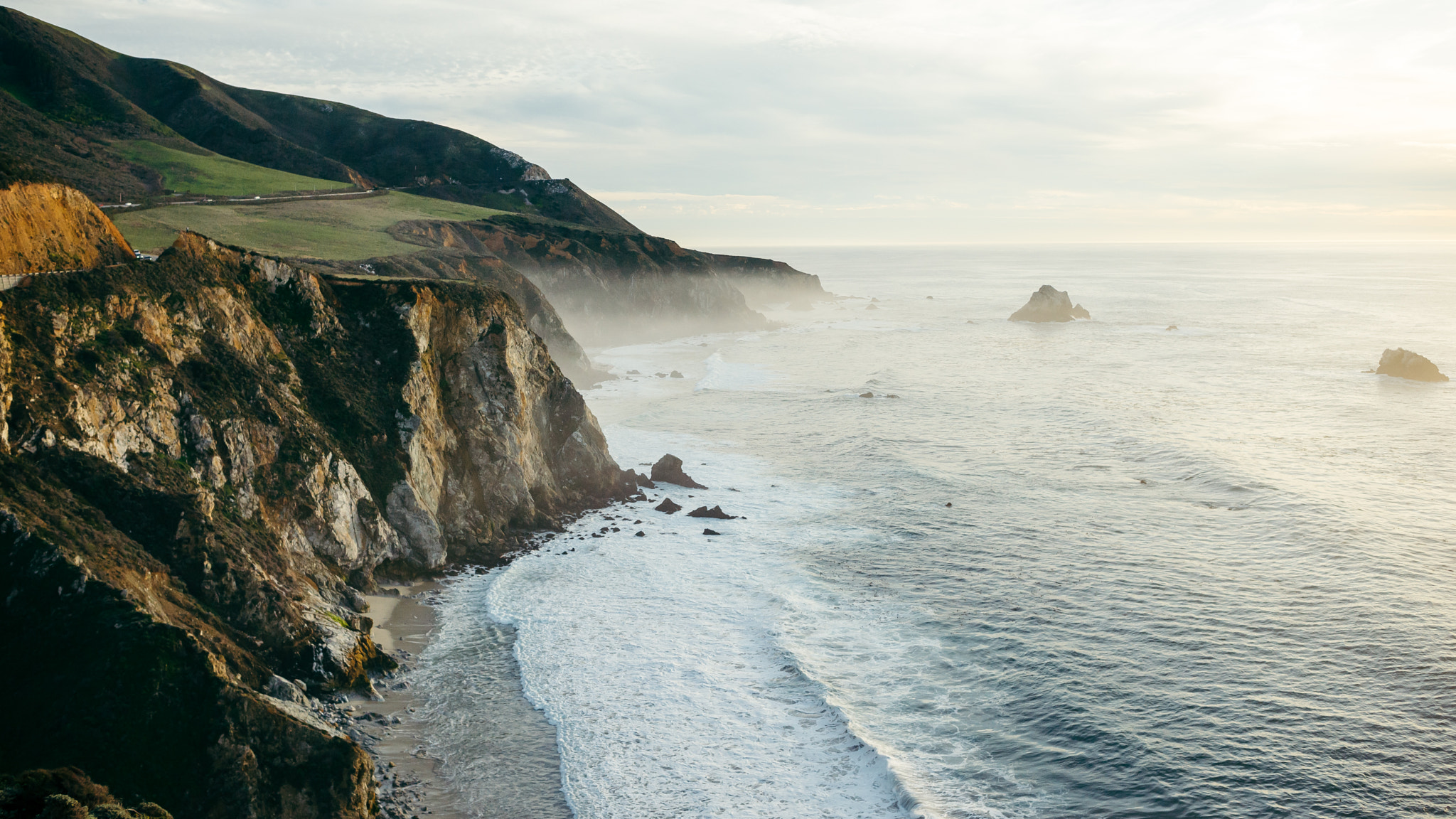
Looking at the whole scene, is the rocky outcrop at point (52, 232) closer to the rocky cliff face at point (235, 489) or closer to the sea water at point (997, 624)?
the rocky cliff face at point (235, 489)

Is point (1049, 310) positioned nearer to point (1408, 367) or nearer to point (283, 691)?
point (1408, 367)

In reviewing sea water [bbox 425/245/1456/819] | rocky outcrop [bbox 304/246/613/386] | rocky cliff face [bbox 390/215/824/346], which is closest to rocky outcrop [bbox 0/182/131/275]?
sea water [bbox 425/245/1456/819]

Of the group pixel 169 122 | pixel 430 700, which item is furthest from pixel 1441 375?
pixel 169 122

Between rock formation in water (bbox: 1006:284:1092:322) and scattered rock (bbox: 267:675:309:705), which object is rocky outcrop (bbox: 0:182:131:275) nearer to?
scattered rock (bbox: 267:675:309:705)

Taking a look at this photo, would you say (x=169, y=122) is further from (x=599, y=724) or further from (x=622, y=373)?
(x=599, y=724)

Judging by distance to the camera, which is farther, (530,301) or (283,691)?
(530,301)

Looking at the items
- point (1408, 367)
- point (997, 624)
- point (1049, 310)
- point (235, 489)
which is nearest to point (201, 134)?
point (235, 489)

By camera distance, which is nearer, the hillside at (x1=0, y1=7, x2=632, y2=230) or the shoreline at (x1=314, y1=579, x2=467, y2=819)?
the shoreline at (x1=314, y1=579, x2=467, y2=819)

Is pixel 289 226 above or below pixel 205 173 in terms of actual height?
below
